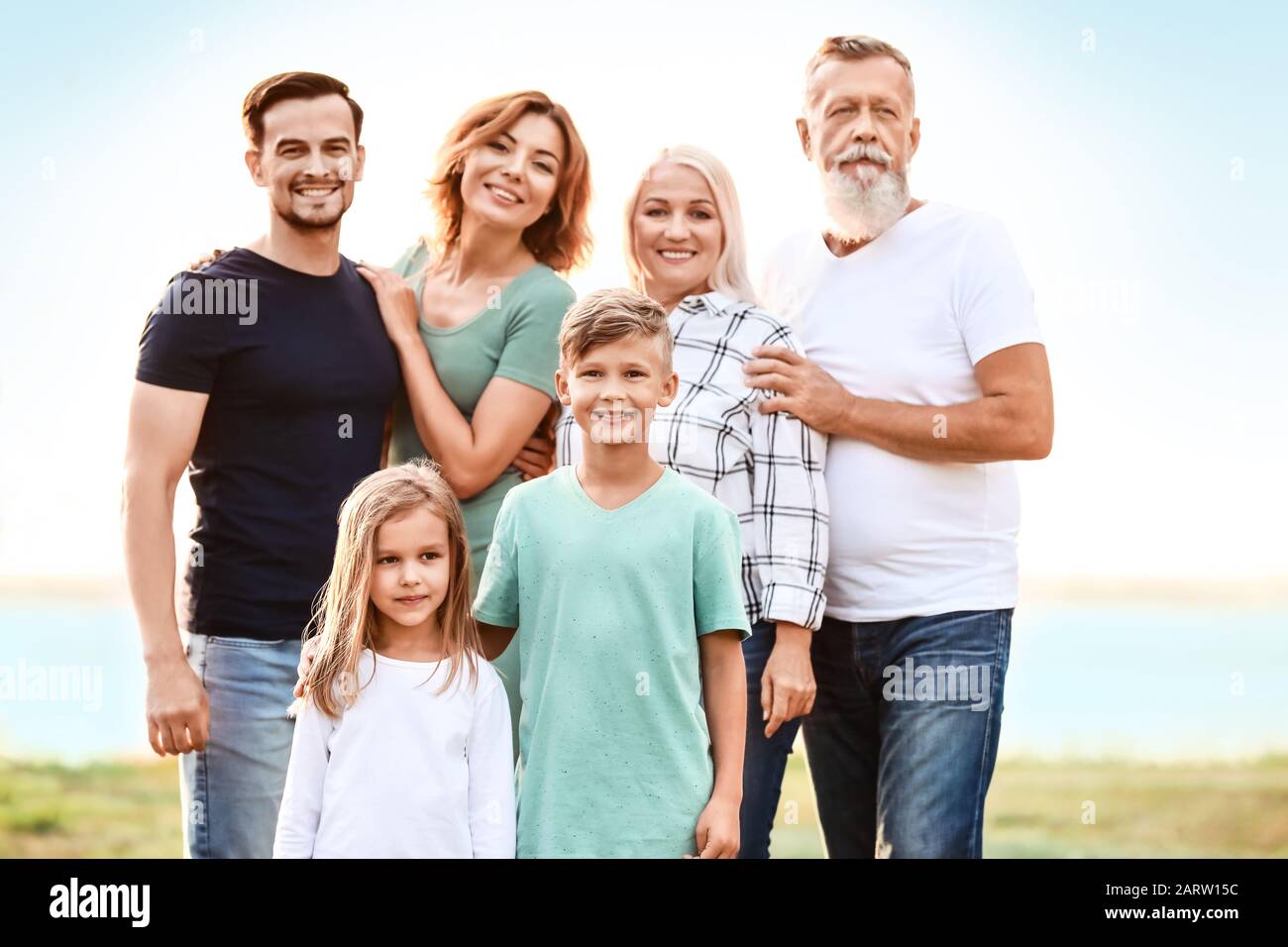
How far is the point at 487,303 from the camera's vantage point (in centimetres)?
331

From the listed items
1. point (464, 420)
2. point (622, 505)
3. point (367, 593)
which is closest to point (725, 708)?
point (622, 505)

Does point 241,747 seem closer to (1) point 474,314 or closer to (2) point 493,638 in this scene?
(2) point 493,638

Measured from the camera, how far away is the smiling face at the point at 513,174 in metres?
3.29

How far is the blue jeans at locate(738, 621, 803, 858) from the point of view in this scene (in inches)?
119

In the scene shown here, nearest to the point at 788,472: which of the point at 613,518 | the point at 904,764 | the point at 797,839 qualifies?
the point at 613,518

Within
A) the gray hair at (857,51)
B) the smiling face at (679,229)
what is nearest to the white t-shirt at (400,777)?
the smiling face at (679,229)

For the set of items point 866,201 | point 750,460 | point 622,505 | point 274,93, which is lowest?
point 622,505

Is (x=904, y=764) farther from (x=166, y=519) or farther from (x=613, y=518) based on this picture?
(x=166, y=519)

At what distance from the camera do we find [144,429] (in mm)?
3016

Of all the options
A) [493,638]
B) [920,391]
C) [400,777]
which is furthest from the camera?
[920,391]

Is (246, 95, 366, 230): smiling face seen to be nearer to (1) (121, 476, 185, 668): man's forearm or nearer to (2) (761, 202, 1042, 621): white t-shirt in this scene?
(1) (121, 476, 185, 668): man's forearm

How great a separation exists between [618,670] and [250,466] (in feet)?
3.84

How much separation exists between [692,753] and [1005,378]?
1329mm
